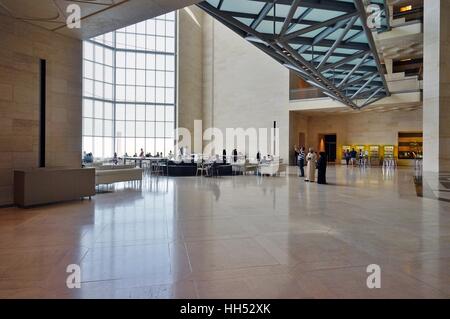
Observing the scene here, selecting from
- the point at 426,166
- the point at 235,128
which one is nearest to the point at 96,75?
the point at 235,128

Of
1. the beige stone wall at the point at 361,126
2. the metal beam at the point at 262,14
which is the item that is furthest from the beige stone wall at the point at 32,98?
the beige stone wall at the point at 361,126

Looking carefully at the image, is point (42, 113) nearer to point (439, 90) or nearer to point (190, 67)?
point (439, 90)

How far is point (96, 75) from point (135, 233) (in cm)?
2534

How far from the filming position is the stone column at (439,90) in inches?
567

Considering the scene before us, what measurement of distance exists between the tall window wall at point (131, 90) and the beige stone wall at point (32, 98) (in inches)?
729

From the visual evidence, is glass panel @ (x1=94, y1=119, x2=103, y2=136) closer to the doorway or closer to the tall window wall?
the tall window wall

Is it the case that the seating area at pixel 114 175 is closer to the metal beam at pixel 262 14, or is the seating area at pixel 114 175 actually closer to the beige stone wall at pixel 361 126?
the metal beam at pixel 262 14

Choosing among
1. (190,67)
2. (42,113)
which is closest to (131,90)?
(190,67)

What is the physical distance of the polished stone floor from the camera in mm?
3121

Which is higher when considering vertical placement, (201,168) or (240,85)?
(240,85)

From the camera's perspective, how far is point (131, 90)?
29.2 m

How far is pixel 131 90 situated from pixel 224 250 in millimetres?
27429

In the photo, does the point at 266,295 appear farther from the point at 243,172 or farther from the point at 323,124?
the point at 323,124

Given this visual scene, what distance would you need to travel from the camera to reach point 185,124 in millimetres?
31281
